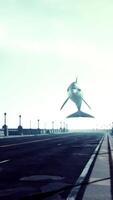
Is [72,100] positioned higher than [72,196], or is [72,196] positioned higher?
[72,100]

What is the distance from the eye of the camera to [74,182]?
11.7m

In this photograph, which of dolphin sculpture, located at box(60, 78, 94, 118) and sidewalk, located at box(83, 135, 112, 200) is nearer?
sidewalk, located at box(83, 135, 112, 200)

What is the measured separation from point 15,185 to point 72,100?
361ft

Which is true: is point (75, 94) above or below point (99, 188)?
above

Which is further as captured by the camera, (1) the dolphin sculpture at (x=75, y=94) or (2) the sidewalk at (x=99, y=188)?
(1) the dolphin sculpture at (x=75, y=94)

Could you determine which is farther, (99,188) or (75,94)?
(75,94)

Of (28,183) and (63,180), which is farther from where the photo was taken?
(63,180)

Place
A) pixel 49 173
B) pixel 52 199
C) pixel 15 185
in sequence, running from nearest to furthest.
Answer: pixel 52 199 → pixel 15 185 → pixel 49 173

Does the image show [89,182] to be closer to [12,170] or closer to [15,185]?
[15,185]

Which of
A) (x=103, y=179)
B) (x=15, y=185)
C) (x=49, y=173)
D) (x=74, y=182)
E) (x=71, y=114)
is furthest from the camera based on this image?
(x=71, y=114)

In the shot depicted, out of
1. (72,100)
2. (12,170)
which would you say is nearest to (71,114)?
(72,100)

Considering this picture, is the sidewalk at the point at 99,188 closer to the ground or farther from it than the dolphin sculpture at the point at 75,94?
closer to the ground

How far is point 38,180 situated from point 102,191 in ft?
8.22

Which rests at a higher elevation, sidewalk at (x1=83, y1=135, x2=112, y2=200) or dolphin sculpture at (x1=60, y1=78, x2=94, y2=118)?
dolphin sculpture at (x1=60, y1=78, x2=94, y2=118)
